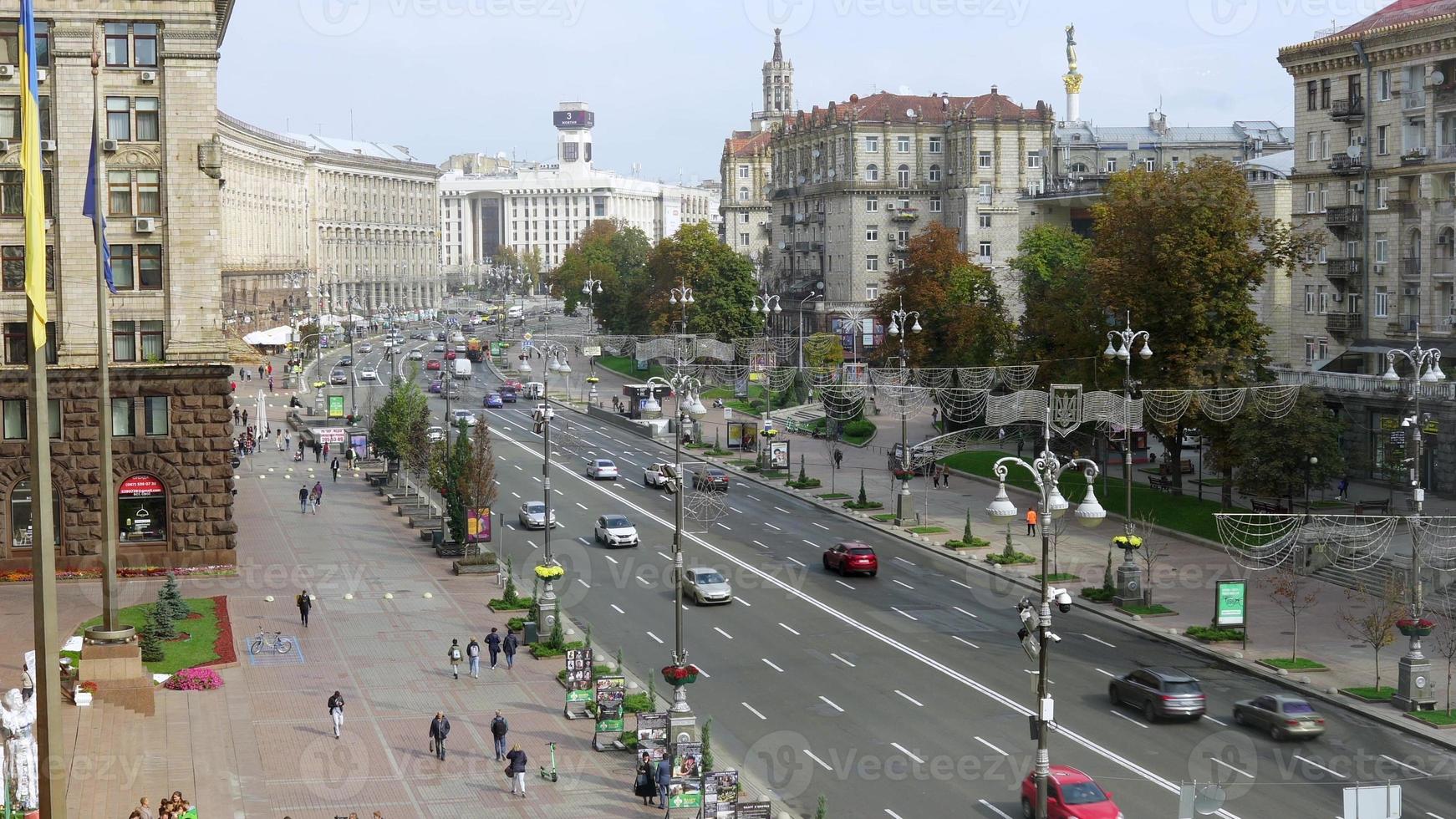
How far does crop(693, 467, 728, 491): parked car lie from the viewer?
256 ft

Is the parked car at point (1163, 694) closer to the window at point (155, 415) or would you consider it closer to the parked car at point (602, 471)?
the window at point (155, 415)

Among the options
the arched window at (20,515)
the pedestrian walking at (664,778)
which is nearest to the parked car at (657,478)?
the arched window at (20,515)

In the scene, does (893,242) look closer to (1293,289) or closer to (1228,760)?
(1293,289)

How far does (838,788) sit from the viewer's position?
3612cm

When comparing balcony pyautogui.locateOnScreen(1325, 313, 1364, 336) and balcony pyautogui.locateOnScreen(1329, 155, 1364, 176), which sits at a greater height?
balcony pyautogui.locateOnScreen(1329, 155, 1364, 176)

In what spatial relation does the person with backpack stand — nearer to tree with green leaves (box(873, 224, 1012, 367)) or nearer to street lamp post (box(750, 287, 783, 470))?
street lamp post (box(750, 287, 783, 470))

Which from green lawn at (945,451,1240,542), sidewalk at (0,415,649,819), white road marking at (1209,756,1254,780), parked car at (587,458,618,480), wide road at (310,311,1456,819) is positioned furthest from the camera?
parked car at (587,458,618,480)

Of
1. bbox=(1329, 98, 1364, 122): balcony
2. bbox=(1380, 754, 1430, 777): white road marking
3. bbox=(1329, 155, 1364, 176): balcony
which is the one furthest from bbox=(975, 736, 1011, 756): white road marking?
bbox=(1329, 98, 1364, 122): balcony

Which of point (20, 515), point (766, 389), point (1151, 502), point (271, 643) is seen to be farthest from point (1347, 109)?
point (20, 515)

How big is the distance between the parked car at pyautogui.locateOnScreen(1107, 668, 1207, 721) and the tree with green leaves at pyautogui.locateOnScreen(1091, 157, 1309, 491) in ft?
88.3

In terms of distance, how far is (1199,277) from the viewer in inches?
2687

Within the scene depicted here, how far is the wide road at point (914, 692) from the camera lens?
36.1 m

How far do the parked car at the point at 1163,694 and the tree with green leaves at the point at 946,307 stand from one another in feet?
151

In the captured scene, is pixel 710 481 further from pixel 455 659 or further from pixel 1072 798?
pixel 1072 798
